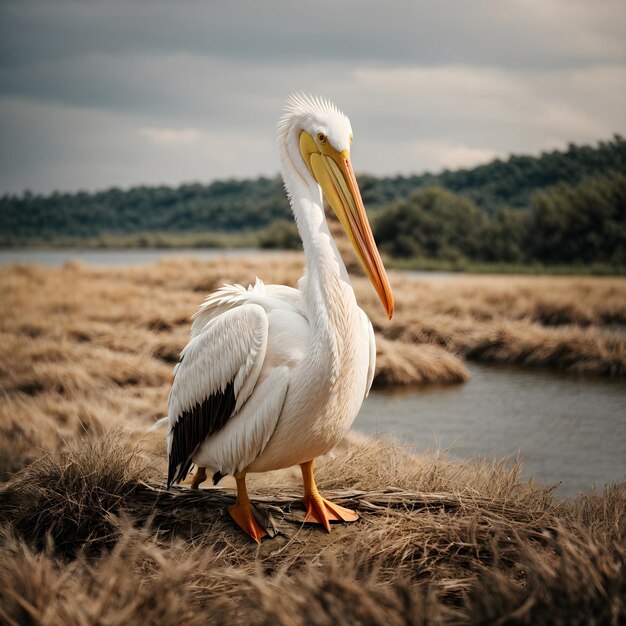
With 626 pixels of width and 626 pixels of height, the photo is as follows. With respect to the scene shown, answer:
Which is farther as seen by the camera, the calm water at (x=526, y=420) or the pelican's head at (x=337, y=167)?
the calm water at (x=526, y=420)

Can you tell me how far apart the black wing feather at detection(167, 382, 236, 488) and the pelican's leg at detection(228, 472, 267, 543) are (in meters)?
0.29

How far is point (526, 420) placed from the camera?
7.92 m

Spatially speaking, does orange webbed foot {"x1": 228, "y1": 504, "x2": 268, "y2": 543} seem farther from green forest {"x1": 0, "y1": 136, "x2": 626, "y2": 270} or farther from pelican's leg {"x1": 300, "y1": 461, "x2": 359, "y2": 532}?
green forest {"x1": 0, "y1": 136, "x2": 626, "y2": 270}

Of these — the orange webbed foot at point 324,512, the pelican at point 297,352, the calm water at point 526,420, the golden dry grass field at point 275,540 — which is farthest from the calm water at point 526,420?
the pelican at point 297,352

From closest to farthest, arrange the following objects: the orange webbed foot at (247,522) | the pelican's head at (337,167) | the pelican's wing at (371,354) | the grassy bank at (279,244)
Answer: the pelican's head at (337,167)
the orange webbed foot at (247,522)
the pelican's wing at (371,354)
the grassy bank at (279,244)

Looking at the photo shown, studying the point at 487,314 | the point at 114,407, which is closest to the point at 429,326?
the point at 487,314

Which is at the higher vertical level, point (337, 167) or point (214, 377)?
point (337, 167)

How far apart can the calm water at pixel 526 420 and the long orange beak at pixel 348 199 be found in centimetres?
266

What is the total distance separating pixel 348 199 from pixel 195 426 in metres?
1.43

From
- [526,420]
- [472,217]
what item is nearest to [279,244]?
[472,217]

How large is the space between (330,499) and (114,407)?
453cm

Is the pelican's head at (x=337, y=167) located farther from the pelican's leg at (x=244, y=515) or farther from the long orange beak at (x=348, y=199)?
the pelican's leg at (x=244, y=515)

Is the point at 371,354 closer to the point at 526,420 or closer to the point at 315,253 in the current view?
the point at 315,253

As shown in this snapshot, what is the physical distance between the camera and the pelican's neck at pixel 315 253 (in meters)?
3.21
